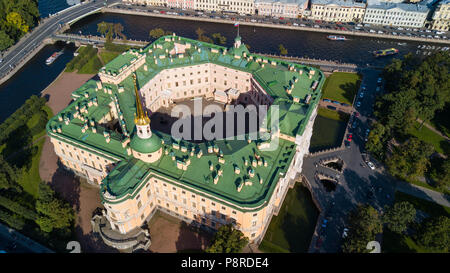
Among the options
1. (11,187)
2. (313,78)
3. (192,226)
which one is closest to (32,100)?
(11,187)

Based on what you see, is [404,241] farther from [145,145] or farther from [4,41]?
[4,41]

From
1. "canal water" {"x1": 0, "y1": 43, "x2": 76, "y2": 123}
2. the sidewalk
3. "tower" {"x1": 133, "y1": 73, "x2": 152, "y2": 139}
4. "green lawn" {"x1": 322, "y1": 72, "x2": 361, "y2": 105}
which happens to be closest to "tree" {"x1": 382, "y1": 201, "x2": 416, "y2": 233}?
"green lawn" {"x1": 322, "y1": 72, "x2": 361, "y2": 105}

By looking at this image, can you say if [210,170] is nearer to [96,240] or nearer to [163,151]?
[163,151]

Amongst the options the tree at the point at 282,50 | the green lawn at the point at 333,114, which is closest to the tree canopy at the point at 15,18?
the tree at the point at 282,50

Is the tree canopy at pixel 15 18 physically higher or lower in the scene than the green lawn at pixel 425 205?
higher

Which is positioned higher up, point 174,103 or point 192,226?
point 174,103


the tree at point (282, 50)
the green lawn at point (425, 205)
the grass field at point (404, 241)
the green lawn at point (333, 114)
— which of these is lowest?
A: the grass field at point (404, 241)

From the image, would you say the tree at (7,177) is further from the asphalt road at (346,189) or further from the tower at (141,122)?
the asphalt road at (346,189)

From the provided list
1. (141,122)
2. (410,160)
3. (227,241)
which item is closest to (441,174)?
(410,160)

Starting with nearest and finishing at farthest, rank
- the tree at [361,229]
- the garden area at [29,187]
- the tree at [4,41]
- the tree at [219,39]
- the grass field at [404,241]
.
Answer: the tree at [361,229]
the grass field at [404,241]
the garden area at [29,187]
the tree at [4,41]
the tree at [219,39]
